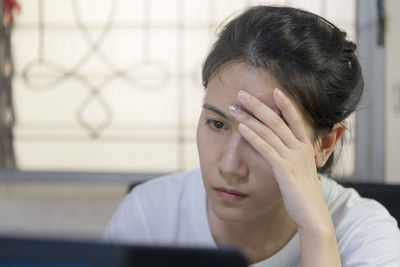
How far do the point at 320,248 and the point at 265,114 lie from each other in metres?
0.26

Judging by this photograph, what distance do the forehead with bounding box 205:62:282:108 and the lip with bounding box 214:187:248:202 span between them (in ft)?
0.54

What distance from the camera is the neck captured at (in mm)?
1116

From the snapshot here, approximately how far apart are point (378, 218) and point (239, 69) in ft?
1.46

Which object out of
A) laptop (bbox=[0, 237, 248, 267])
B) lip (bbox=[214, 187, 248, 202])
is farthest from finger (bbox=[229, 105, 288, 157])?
laptop (bbox=[0, 237, 248, 267])

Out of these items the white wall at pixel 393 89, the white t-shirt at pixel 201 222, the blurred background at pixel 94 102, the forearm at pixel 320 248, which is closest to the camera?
the forearm at pixel 320 248

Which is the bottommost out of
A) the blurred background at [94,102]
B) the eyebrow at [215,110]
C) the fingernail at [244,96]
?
the blurred background at [94,102]

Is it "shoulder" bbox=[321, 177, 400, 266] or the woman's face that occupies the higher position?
the woman's face

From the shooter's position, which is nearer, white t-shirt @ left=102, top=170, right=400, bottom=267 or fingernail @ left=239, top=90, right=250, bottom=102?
fingernail @ left=239, top=90, right=250, bottom=102

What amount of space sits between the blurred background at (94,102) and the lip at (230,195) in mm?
1470

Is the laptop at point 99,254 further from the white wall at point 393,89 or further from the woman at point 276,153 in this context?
the white wall at point 393,89

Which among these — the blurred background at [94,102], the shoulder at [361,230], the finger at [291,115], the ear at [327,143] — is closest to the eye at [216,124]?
the finger at [291,115]

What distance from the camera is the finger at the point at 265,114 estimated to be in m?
0.93

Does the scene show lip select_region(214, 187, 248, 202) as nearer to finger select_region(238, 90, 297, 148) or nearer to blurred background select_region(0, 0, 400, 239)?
finger select_region(238, 90, 297, 148)

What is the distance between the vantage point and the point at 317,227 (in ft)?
3.06
